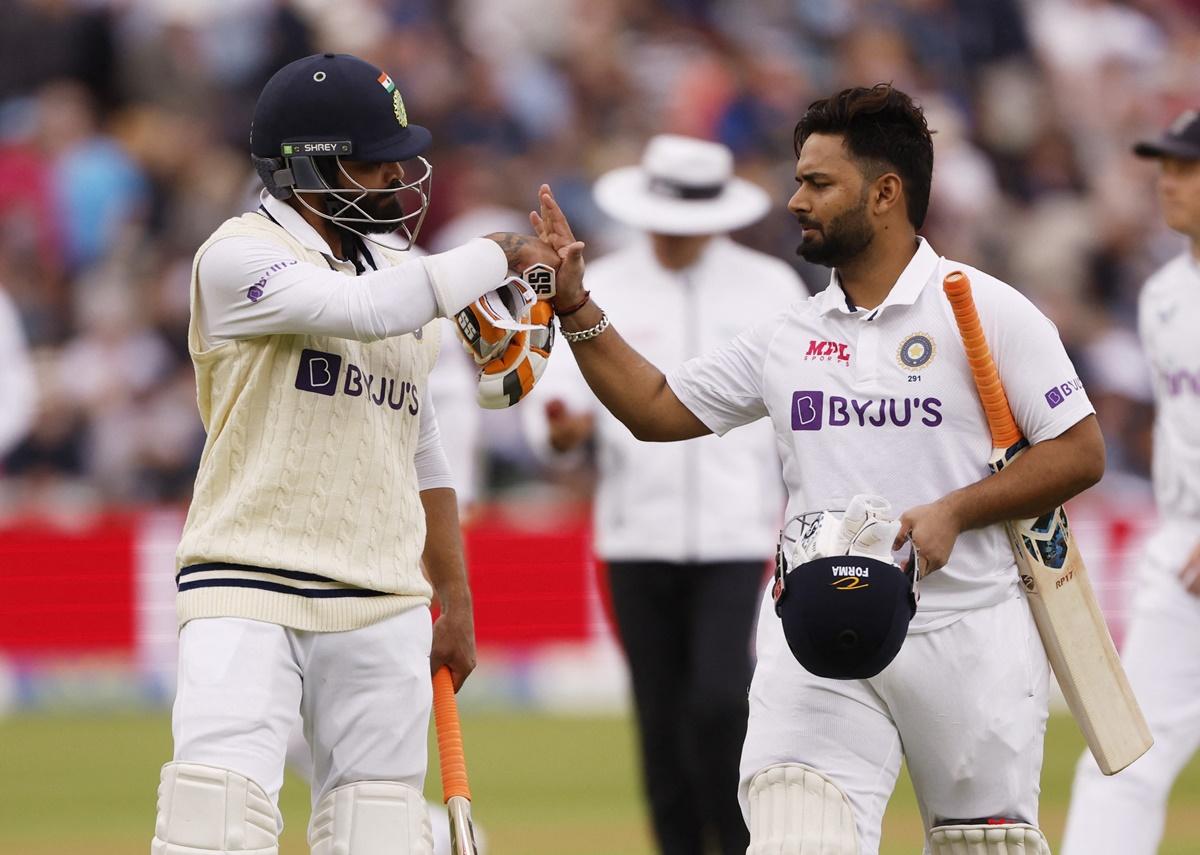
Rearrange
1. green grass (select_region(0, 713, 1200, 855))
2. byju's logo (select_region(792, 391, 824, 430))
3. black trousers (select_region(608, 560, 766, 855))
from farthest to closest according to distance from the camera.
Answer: green grass (select_region(0, 713, 1200, 855)) < black trousers (select_region(608, 560, 766, 855)) < byju's logo (select_region(792, 391, 824, 430))

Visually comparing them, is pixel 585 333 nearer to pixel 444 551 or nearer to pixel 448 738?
pixel 444 551

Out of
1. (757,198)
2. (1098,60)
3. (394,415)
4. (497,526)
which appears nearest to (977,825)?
(394,415)

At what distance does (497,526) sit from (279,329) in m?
7.66

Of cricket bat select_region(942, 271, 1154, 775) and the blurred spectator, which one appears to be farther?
the blurred spectator

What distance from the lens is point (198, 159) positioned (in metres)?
13.9

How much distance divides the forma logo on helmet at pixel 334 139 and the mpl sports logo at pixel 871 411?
1.02 m

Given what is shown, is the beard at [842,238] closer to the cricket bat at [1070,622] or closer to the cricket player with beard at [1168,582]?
the cricket bat at [1070,622]

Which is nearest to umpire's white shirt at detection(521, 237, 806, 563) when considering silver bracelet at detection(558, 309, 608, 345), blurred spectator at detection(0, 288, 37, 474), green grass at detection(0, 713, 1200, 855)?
green grass at detection(0, 713, 1200, 855)

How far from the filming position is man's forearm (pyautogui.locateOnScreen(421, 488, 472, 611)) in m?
5.34

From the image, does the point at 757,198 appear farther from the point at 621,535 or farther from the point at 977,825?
the point at 977,825

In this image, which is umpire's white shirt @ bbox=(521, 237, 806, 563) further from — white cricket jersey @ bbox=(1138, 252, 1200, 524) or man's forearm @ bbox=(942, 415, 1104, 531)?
man's forearm @ bbox=(942, 415, 1104, 531)

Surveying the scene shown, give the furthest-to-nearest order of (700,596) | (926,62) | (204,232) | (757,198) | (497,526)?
(926,62)
(204,232)
(497,526)
(757,198)
(700,596)

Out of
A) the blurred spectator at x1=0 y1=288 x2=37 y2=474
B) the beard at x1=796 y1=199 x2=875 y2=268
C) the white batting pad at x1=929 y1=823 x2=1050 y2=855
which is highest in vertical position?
the blurred spectator at x1=0 y1=288 x2=37 y2=474

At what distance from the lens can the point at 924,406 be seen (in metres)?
4.74
